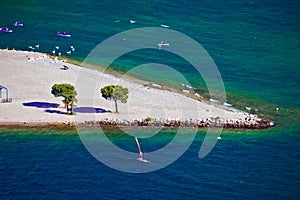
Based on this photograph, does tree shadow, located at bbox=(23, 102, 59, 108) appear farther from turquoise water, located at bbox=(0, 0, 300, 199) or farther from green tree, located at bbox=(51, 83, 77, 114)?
turquoise water, located at bbox=(0, 0, 300, 199)

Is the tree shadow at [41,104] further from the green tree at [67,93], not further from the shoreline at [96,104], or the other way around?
the green tree at [67,93]

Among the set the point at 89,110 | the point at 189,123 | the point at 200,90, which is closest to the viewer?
the point at 189,123

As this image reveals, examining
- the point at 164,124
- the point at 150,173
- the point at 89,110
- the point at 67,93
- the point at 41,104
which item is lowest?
the point at 150,173

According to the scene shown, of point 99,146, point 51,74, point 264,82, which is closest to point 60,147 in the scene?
point 99,146

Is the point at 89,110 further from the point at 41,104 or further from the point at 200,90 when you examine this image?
the point at 200,90

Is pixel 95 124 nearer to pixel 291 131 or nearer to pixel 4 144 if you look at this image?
pixel 4 144

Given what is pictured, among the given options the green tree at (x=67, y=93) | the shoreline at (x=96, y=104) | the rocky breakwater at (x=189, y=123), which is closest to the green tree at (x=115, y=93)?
the shoreline at (x=96, y=104)

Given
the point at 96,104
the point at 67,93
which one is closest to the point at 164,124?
the point at 96,104
